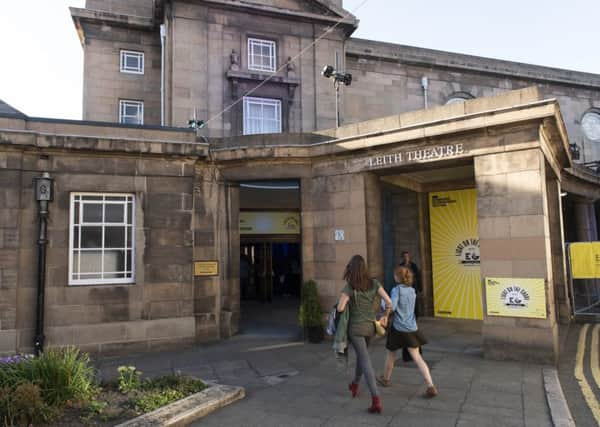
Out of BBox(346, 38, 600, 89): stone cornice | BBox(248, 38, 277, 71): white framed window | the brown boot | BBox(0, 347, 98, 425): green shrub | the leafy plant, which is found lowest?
the brown boot

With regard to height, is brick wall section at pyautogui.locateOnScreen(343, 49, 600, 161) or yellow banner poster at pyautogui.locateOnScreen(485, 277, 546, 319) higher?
brick wall section at pyautogui.locateOnScreen(343, 49, 600, 161)

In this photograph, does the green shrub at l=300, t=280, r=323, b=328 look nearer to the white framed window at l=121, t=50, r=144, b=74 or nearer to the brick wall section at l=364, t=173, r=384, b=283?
the brick wall section at l=364, t=173, r=384, b=283

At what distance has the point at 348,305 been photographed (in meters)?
5.37

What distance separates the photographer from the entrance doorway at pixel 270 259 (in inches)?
466

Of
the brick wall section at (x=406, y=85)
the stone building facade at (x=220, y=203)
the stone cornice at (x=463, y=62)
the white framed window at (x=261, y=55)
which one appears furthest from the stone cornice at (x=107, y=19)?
the stone building facade at (x=220, y=203)

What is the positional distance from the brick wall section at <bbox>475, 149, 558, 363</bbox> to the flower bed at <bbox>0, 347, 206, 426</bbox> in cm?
500

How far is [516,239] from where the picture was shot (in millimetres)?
7293

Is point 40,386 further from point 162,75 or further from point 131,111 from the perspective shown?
point 131,111

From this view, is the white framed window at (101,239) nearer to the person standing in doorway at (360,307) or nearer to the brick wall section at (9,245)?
the brick wall section at (9,245)

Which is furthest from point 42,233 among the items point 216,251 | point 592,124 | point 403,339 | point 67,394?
point 592,124

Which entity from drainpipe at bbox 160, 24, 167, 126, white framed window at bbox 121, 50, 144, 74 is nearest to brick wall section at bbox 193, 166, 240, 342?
drainpipe at bbox 160, 24, 167, 126

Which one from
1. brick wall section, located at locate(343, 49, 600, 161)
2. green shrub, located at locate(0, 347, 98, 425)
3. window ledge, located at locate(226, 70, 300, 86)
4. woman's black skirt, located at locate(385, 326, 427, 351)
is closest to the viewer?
green shrub, located at locate(0, 347, 98, 425)

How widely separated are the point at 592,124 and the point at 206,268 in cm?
2272

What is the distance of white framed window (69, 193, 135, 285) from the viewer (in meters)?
8.72
